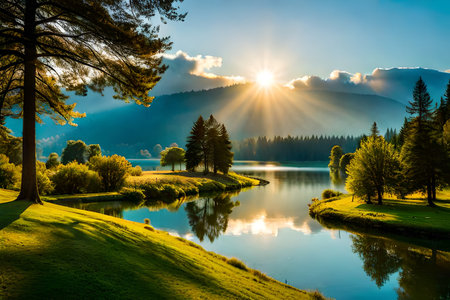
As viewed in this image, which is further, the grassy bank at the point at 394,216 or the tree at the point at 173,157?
the tree at the point at 173,157

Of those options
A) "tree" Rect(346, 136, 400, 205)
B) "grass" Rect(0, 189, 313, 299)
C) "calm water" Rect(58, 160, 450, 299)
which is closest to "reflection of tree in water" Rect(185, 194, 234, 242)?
"calm water" Rect(58, 160, 450, 299)

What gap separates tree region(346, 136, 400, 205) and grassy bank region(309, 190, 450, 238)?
2.27 metres

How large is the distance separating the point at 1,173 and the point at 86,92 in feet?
83.8

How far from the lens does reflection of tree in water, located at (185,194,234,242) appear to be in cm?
2644

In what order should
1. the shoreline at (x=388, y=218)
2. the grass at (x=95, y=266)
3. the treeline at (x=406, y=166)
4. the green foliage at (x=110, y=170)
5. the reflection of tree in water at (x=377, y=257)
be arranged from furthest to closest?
the green foliage at (x=110, y=170) → the treeline at (x=406, y=166) → the shoreline at (x=388, y=218) → the reflection of tree in water at (x=377, y=257) → the grass at (x=95, y=266)

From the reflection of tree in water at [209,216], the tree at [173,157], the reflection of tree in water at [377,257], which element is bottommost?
the reflection of tree in water at [377,257]

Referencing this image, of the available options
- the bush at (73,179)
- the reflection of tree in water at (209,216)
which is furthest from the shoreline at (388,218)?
the bush at (73,179)

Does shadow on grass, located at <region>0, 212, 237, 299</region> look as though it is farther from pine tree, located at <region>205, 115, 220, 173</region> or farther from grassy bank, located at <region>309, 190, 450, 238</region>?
pine tree, located at <region>205, 115, 220, 173</region>

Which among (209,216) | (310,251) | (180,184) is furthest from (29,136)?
(180,184)

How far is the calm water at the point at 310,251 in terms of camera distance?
1552 centimetres

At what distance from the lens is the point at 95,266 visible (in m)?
7.45

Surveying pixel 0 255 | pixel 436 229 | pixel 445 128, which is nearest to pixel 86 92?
pixel 0 255

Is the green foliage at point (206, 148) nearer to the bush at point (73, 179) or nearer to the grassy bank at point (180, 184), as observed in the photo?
the grassy bank at point (180, 184)

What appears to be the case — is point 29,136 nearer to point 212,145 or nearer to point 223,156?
point 212,145
